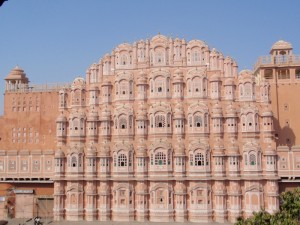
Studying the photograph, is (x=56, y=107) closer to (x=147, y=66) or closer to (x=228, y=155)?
(x=147, y=66)

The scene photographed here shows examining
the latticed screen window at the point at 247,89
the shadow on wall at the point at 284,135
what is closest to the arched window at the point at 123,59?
the latticed screen window at the point at 247,89

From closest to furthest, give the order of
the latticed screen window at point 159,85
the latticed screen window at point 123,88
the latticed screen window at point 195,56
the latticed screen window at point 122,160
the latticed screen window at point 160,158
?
the latticed screen window at point 160,158, the latticed screen window at point 122,160, the latticed screen window at point 159,85, the latticed screen window at point 195,56, the latticed screen window at point 123,88

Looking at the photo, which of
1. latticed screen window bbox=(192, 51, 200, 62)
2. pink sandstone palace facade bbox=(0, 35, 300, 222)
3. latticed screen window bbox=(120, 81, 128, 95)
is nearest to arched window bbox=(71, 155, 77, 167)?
pink sandstone palace facade bbox=(0, 35, 300, 222)

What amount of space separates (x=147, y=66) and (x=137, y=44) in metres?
2.66

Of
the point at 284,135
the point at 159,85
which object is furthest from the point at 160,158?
the point at 284,135

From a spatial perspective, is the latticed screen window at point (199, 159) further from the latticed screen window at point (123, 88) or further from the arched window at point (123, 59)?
the arched window at point (123, 59)

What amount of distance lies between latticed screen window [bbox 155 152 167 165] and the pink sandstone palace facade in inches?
3.9

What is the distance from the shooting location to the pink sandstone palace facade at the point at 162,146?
39.1m

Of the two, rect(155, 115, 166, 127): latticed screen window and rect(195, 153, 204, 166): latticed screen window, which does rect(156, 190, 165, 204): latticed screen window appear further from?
rect(155, 115, 166, 127): latticed screen window

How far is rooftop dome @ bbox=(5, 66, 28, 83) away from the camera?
169ft

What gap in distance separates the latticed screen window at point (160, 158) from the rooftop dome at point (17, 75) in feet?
73.6

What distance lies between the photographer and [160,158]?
40.0 m

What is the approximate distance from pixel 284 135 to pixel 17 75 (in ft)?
109

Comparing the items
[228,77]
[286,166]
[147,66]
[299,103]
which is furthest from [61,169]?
[299,103]
